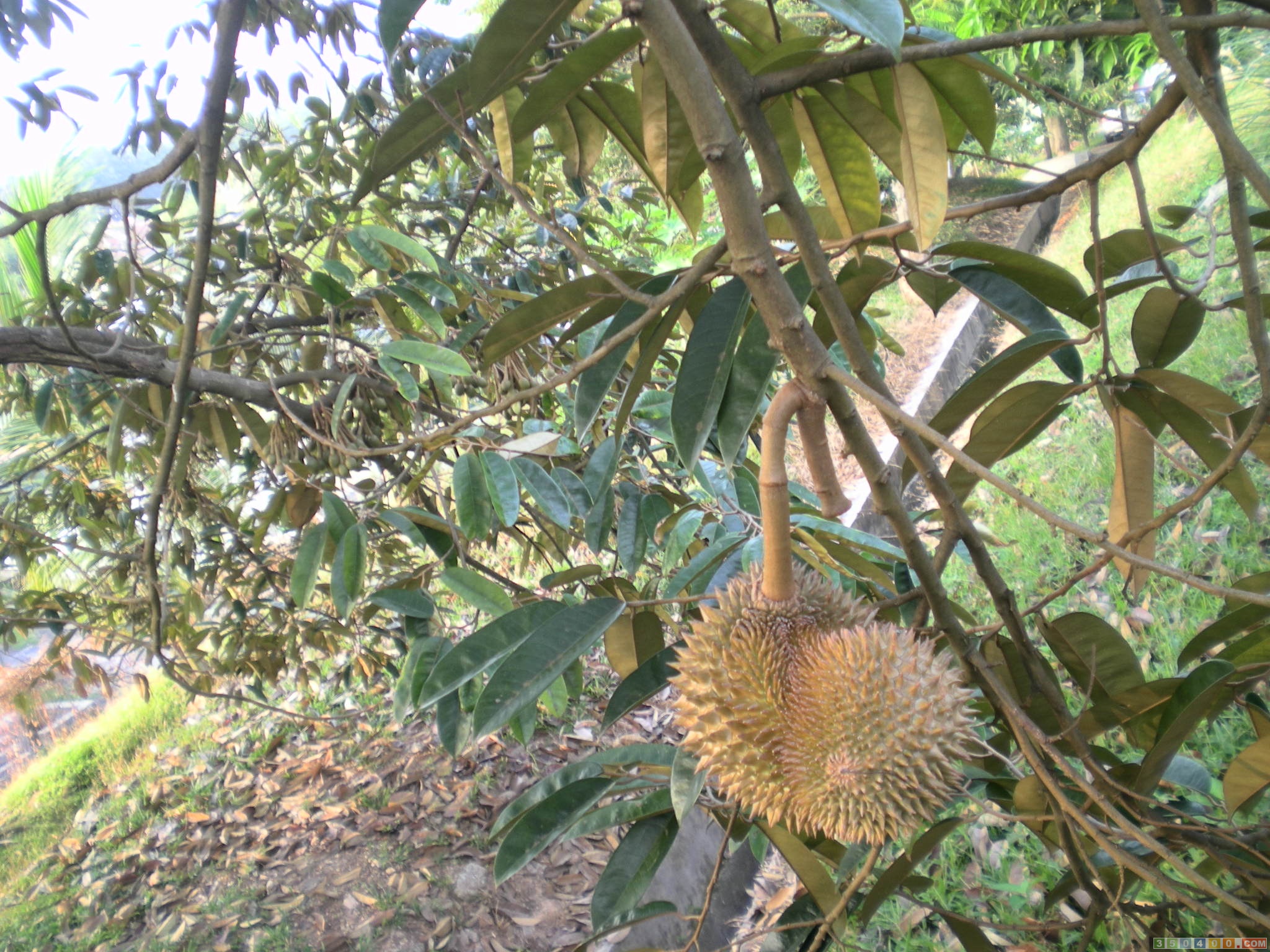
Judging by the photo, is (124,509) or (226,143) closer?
(226,143)

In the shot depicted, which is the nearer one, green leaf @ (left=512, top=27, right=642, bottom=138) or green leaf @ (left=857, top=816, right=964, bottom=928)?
green leaf @ (left=512, top=27, right=642, bottom=138)

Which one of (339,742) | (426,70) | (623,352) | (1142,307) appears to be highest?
(426,70)

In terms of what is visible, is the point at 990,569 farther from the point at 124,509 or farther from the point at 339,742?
the point at 339,742

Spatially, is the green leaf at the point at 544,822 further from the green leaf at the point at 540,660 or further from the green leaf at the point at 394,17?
the green leaf at the point at 394,17

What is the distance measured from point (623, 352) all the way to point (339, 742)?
2697mm

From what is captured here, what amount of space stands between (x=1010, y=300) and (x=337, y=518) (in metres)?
1.02

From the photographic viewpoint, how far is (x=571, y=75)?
0.74 m

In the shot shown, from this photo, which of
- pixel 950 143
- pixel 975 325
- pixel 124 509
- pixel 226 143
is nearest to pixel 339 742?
pixel 124 509

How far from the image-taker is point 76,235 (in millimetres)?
2227

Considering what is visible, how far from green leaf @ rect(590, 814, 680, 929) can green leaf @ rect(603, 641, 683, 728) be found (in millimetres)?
153

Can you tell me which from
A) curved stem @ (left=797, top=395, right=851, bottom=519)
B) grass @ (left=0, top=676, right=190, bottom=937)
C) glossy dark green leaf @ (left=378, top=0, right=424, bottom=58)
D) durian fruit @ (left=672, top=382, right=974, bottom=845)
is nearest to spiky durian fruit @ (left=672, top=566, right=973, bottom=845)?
durian fruit @ (left=672, top=382, right=974, bottom=845)

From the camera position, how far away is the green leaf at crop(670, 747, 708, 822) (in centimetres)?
75

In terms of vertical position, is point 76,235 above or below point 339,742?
above

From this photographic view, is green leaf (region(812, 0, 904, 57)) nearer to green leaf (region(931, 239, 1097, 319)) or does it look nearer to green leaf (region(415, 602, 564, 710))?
green leaf (region(931, 239, 1097, 319))
